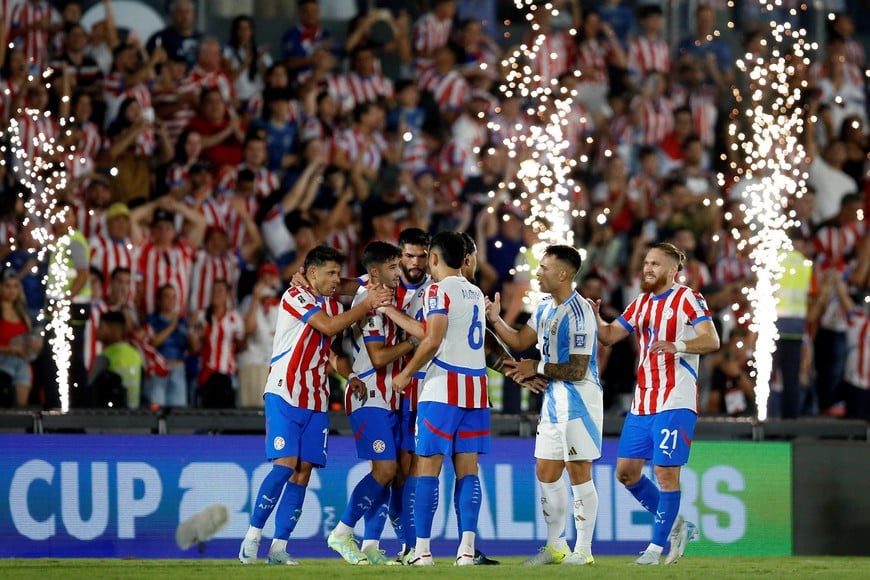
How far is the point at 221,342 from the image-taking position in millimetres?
15391

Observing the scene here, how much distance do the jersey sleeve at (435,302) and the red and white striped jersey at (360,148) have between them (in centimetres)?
767

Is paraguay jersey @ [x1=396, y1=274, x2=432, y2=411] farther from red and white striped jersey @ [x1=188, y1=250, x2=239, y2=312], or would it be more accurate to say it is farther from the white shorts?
red and white striped jersey @ [x1=188, y1=250, x2=239, y2=312]

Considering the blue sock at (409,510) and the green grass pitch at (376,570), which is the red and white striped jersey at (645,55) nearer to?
the green grass pitch at (376,570)

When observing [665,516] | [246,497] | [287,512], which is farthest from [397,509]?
[246,497]

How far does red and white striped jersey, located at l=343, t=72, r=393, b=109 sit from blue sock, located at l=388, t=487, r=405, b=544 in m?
8.36

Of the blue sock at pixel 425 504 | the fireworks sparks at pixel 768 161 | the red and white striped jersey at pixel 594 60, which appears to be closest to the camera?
the blue sock at pixel 425 504

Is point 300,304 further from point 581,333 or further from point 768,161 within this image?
point 768,161

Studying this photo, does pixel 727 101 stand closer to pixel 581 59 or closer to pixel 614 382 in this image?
pixel 581 59

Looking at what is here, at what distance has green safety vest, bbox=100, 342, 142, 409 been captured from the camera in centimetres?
1469

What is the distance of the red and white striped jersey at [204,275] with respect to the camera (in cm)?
1614

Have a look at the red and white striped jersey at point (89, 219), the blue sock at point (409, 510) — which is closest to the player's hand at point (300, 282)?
the blue sock at point (409, 510)

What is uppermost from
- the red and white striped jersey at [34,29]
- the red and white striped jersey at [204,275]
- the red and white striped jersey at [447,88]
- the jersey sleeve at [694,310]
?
the red and white striped jersey at [34,29]

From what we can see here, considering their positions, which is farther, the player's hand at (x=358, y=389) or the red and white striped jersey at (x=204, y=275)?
the red and white striped jersey at (x=204, y=275)

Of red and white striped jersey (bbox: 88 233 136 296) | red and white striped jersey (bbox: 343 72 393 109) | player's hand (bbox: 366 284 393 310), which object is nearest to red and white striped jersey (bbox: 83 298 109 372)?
red and white striped jersey (bbox: 88 233 136 296)
